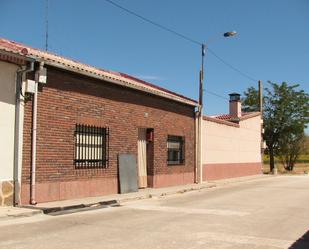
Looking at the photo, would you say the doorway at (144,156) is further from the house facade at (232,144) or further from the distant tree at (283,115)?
the distant tree at (283,115)

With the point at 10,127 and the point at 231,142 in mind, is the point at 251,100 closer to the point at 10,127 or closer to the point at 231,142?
the point at 231,142

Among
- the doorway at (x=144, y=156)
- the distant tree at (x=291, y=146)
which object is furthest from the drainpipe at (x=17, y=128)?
the distant tree at (x=291, y=146)

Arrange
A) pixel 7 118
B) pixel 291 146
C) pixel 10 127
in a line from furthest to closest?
pixel 291 146 → pixel 10 127 → pixel 7 118

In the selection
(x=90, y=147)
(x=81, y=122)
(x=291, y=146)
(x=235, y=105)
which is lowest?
(x=90, y=147)

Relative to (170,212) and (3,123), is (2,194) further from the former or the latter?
(170,212)

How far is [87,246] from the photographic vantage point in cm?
833

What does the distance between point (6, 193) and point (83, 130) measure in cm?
403

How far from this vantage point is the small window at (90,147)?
646 inches

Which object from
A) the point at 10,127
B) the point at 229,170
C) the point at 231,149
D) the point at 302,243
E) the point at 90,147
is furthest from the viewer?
the point at 231,149

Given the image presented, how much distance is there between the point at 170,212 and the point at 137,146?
6.87m

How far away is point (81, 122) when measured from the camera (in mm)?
16406

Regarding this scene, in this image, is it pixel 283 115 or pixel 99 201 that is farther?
pixel 283 115

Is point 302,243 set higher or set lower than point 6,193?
lower

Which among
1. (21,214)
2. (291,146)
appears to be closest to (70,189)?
(21,214)
